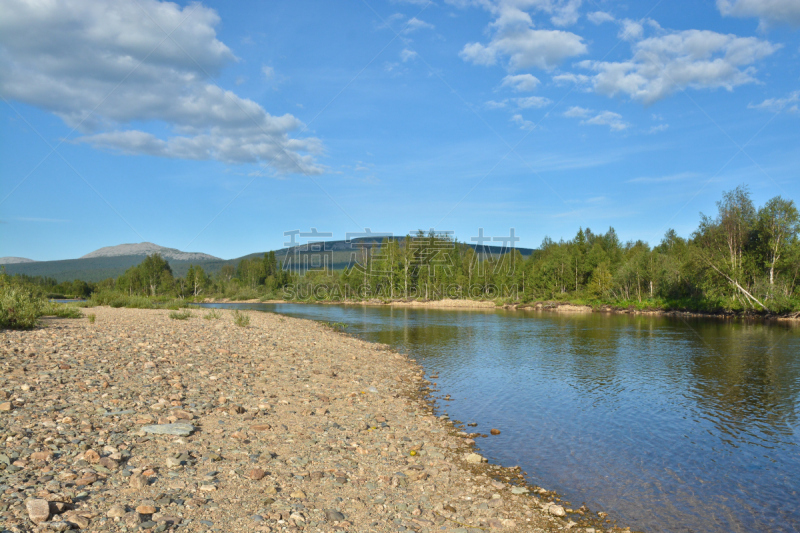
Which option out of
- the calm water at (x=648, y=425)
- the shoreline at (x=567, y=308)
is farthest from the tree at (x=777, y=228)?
the calm water at (x=648, y=425)

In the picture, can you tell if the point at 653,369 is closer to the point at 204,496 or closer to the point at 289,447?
the point at 289,447

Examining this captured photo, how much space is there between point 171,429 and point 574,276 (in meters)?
109

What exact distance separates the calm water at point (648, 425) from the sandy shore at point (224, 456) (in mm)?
1447

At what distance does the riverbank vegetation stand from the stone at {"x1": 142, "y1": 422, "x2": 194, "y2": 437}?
39507 millimetres

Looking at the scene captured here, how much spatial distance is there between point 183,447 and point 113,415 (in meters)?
2.20

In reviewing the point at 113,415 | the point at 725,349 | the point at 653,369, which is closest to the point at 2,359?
the point at 113,415

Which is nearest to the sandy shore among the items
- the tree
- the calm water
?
the calm water

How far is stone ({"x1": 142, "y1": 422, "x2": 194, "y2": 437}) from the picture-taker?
889cm

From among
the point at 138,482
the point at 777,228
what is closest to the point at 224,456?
the point at 138,482

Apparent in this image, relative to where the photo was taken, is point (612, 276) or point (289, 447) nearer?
point (289, 447)

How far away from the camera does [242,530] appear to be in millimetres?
5871

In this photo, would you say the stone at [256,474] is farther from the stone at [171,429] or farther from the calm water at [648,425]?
the calm water at [648,425]

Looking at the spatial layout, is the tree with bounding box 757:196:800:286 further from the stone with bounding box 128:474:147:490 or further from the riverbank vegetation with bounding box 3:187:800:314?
the stone with bounding box 128:474:147:490

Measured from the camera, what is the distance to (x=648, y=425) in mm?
13734
